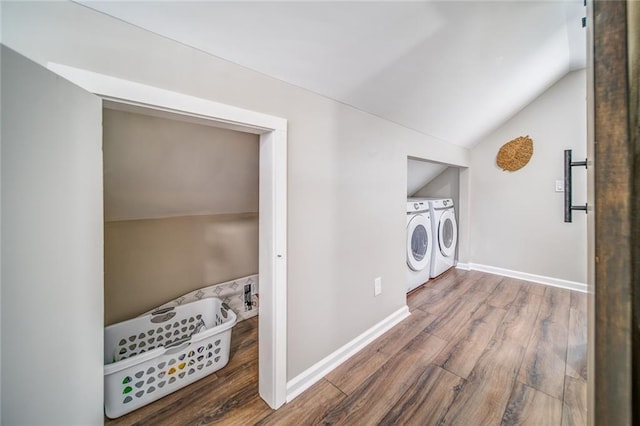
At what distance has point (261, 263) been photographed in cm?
129

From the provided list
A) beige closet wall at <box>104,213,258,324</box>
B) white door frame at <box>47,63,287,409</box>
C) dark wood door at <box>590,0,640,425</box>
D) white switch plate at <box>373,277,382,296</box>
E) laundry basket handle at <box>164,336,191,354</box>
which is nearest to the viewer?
dark wood door at <box>590,0,640,425</box>

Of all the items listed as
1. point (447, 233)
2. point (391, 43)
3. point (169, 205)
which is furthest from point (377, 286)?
point (447, 233)

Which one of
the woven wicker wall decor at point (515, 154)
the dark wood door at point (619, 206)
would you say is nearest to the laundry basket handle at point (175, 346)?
the dark wood door at point (619, 206)

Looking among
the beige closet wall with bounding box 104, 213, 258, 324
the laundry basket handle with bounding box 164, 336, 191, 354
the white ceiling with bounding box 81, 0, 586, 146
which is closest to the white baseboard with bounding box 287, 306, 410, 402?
the laundry basket handle with bounding box 164, 336, 191, 354

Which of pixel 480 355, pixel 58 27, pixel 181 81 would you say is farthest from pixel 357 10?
pixel 480 355

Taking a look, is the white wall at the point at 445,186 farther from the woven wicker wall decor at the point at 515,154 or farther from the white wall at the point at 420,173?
the woven wicker wall decor at the point at 515,154

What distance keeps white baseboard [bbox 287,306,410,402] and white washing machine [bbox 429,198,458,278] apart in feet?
4.08

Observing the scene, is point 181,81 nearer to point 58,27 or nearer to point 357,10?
point 58,27

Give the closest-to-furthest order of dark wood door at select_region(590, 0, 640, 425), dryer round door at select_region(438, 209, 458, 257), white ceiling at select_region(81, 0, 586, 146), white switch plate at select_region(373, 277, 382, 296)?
dark wood door at select_region(590, 0, 640, 425) < white ceiling at select_region(81, 0, 586, 146) < white switch plate at select_region(373, 277, 382, 296) < dryer round door at select_region(438, 209, 458, 257)

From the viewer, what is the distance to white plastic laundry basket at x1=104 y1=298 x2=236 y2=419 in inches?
46.9

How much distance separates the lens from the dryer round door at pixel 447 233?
3.03m

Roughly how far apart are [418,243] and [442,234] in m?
0.57

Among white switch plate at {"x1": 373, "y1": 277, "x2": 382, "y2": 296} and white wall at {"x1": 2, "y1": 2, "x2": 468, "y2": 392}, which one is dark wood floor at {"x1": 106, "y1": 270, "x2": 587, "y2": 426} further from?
white switch plate at {"x1": 373, "y1": 277, "x2": 382, "y2": 296}

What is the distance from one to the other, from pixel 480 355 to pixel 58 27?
8.70 feet
